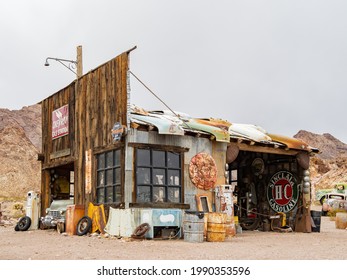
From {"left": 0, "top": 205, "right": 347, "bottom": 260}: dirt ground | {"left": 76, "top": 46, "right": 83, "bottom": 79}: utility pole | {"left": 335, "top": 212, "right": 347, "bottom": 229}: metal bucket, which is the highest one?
{"left": 76, "top": 46, "right": 83, "bottom": 79}: utility pole

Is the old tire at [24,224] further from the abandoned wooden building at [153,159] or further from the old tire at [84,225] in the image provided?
the old tire at [84,225]

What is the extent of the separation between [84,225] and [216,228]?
15.5 ft

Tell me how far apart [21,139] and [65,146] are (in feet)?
183

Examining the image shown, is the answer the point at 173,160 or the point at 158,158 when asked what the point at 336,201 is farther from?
the point at 158,158

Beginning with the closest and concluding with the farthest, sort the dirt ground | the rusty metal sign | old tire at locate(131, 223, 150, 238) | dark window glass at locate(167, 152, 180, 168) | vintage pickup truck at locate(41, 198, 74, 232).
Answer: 1. the dirt ground
2. old tire at locate(131, 223, 150, 238)
3. dark window glass at locate(167, 152, 180, 168)
4. the rusty metal sign
5. vintage pickup truck at locate(41, 198, 74, 232)

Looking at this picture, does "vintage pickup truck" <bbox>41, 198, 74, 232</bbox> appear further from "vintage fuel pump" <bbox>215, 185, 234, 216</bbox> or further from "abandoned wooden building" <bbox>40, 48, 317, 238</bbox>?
"vintage fuel pump" <bbox>215, 185, 234, 216</bbox>

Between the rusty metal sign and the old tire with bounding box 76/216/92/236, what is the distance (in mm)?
3458

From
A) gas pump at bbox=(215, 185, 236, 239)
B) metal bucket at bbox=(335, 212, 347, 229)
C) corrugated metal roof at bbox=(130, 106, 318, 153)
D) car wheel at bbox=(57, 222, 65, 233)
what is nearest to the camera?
corrugated metal roof at bbox=(130, 106, 318, 153)

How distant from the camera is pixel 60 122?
1998 cm

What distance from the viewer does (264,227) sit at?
66.8 ft

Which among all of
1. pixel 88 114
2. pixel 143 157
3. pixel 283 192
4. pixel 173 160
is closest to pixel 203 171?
pixel 173 160

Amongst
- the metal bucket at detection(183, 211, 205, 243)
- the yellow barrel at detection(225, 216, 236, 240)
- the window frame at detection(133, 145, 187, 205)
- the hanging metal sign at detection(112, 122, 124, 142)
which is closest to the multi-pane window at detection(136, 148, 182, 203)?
the window frame at detection(133, 145, 187, 205)

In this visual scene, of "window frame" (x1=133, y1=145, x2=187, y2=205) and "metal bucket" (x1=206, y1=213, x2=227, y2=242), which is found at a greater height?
"window frame" (x1=133, y1=145, x2=187, y2=205)

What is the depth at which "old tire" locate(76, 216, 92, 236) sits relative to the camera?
16094mm
